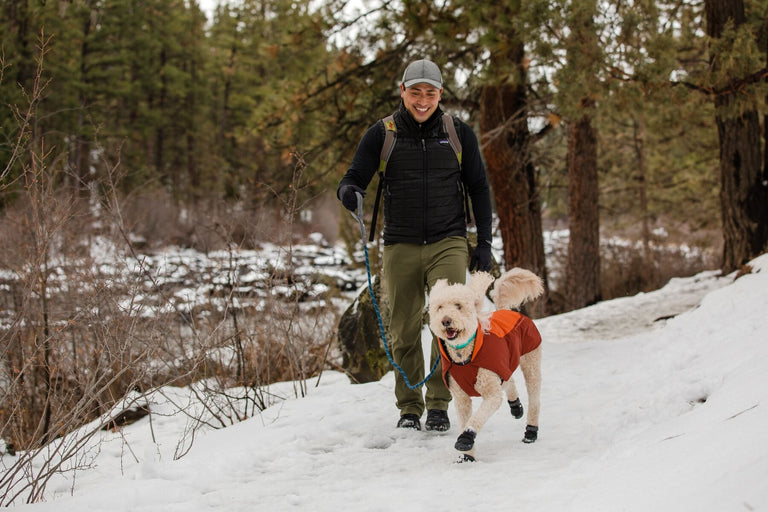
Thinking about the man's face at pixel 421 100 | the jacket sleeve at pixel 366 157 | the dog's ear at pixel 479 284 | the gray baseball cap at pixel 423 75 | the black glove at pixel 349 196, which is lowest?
the dog's ear at pixel 479 284

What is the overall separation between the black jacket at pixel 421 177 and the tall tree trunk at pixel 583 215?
19.7 ft

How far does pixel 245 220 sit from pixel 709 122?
969 centimetres

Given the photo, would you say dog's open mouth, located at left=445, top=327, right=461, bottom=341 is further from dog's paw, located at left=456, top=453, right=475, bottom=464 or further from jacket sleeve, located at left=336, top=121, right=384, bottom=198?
jacket sleeve, located at left=336, top=121, right=384, bottom=198

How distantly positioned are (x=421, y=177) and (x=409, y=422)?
5.60 ft

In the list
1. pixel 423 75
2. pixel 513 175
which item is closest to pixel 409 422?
pixel 423 75

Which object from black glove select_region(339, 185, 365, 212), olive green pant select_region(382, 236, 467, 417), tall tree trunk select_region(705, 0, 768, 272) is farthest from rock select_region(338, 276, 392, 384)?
tall tree trunk select_region(705, 0, 768, 272)

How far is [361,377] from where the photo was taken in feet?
21.6

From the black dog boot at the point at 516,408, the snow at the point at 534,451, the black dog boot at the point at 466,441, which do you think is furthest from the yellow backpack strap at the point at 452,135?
the snow at the point at 534,451

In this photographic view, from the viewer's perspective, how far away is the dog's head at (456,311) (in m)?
3.31

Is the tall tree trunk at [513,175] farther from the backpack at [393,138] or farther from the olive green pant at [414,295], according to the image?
the olive green pant at [414,295]

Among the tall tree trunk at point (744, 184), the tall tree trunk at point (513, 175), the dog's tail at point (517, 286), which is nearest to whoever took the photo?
the dog's tail at point (517, 286)

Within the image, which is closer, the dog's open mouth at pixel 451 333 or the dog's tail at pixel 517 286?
the dog's open mouth at pixel 451 333

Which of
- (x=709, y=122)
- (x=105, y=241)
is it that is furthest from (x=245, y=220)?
(x=709, y=122)

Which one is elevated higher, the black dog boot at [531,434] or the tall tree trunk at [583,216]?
the tall tree trunk at [583,216]
